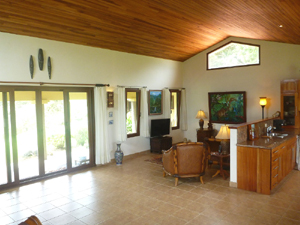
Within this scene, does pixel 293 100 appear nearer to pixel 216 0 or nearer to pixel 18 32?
pixel 216 0

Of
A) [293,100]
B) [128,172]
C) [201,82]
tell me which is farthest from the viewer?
[201,82]

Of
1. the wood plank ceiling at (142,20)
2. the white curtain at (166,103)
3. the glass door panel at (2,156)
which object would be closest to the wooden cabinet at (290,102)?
the wood plank ceiling at (142,20)

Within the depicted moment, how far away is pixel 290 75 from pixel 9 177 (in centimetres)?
881

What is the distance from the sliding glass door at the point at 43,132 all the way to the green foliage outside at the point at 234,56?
5.24 meters

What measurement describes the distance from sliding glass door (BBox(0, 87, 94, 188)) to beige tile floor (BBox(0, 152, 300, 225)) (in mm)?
492

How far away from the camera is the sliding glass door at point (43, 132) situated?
612 cm

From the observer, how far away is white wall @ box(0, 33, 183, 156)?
Result: 6.06 m

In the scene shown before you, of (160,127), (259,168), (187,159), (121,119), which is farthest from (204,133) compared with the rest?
(259,168)

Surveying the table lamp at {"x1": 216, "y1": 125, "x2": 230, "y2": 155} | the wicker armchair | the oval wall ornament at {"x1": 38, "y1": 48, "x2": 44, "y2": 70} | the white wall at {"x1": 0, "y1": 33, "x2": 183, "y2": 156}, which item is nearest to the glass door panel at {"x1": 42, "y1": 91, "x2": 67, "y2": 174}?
the white wall at {"x1": 0, "y1": 33, "x2": 183, "y2": 156}

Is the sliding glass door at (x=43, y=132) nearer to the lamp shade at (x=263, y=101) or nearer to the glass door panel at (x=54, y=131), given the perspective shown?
the glass door panel at (x=54, y=131)

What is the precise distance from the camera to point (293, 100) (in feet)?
26.7

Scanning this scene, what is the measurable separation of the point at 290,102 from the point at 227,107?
7.61 feet

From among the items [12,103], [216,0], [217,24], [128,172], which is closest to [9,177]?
[12,103]

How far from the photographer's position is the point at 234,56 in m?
9.80
